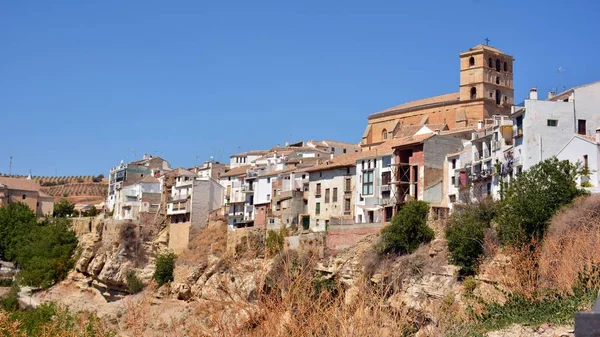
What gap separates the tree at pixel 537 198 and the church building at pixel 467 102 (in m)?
35.7

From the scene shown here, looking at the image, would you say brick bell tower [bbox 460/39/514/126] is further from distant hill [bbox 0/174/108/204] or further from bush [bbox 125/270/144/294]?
distant hill [bbox 0/174/108/204]

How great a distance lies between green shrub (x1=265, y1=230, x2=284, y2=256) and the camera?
1895 inches

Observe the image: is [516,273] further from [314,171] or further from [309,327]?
[314,171]

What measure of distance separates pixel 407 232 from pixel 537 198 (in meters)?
9.97

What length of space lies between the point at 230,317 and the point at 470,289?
62.5ft

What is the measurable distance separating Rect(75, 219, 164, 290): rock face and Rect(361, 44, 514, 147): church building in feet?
81.0

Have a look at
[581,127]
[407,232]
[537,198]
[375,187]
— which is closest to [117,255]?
[375,187]

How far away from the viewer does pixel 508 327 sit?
21.3 m

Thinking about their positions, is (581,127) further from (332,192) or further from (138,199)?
(138,199)

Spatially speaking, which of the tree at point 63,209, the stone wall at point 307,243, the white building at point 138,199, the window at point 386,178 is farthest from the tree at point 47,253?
the window at point 386,178

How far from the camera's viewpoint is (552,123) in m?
38.1

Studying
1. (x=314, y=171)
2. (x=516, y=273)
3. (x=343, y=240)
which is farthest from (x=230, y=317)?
(x=314, y=171)

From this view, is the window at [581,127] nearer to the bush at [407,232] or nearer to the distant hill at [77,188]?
the bush at [407,232]

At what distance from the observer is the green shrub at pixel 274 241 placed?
4812cm
